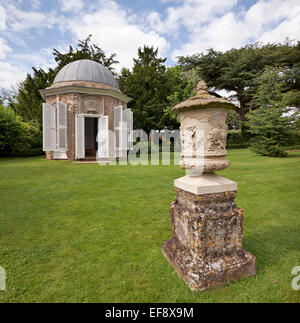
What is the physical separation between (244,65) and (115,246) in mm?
26138

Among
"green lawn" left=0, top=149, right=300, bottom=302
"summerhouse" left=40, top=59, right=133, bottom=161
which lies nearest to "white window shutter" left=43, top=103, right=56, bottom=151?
"summerhouse" left=40, top=59, right=133, bottom=161

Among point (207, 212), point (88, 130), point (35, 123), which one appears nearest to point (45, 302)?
point (207, 212)

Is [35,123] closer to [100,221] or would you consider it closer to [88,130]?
[88,130]

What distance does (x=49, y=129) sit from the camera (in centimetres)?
1343

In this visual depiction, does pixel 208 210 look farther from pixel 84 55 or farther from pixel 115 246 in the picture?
pixel 84 55

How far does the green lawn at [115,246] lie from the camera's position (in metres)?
2.04

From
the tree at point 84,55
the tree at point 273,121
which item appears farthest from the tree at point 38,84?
the tree at point 273,121

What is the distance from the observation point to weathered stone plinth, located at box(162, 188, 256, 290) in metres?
2.14

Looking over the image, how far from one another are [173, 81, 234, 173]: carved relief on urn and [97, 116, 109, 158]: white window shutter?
12.4 metres

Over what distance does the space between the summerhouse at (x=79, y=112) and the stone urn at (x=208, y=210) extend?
1239 cm

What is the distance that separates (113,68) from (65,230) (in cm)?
2575

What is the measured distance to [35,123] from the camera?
822 inches

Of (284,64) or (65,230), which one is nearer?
(65,230)
